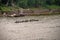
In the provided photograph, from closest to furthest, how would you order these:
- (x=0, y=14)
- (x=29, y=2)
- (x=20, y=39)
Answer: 1. (x=20, y=39)
2. (x=0, y=14)
3. (x=29, y=2)

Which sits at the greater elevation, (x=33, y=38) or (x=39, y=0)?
(x=33, y=38)

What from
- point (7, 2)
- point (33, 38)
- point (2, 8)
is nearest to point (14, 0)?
point (7, 2)

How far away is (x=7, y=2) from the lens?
61.8 meters

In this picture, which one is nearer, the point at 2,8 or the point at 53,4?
the point at 2,8

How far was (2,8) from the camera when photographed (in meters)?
57.0

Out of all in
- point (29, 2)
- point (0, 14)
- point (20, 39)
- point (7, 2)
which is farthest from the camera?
point (29, 2)

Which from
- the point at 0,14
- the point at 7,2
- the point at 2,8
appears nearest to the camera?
the point at 0,14

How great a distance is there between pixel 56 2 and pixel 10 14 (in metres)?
22.9

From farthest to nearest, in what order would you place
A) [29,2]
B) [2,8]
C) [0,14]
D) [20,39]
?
[29,2], [2,8], [0,14], [20,39]

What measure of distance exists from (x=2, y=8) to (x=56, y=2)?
20.7 metres

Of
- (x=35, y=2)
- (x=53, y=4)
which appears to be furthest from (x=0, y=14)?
(x=53, y=4)

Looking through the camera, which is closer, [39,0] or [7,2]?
[7,2]

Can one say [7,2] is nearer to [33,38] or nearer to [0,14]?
[0,14]

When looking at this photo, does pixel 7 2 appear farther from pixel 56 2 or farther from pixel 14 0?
pixel 56 2
